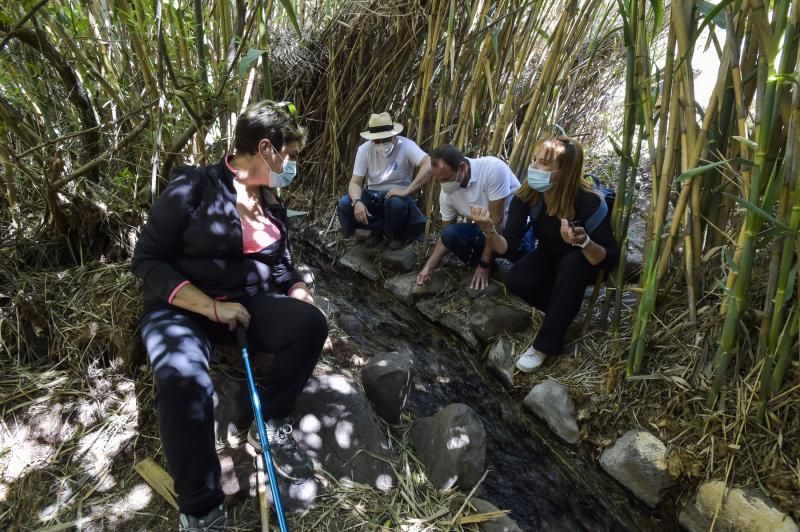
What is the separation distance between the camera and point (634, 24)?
1786 mm

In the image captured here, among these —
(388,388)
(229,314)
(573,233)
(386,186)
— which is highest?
(573,233)

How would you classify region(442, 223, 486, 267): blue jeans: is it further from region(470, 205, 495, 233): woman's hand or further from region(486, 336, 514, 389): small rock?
region(486, 336, 514, 389): small rock

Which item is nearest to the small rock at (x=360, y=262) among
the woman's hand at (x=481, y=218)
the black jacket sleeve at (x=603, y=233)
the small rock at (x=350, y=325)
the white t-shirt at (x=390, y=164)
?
the white t-shirt at (x=390, y=164)

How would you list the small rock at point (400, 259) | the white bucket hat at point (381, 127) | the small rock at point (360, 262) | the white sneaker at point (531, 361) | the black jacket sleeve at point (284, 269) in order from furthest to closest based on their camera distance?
the small rock at point (360, 262), the small rock at point (400, 259), the white bucket hat at point (381, 127), the white sneaker at point (531, 361), the black jacket sleeve at point (284, 269)

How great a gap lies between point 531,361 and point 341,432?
3.40ft

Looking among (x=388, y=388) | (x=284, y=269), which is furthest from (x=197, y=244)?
(x=388, y=388)

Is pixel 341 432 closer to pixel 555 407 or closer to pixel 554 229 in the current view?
pixel 555 407

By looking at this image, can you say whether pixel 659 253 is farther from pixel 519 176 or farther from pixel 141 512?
pixel 141 512

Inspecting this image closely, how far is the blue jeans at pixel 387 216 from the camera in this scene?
3.21 metres

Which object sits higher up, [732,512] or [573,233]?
[573,233]

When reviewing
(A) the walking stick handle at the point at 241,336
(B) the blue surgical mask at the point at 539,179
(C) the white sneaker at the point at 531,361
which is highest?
(B) the blue surgical mask at the point at 539,179

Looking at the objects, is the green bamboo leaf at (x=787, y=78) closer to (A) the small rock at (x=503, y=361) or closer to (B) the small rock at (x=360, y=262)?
(A) the small rock at (x=503, y=361)

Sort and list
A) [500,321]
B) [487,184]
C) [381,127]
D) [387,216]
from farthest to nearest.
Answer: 1. [387,216]
2. [381,127]
3. [487,184]
4. [500,321]

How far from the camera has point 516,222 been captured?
8.25ft
